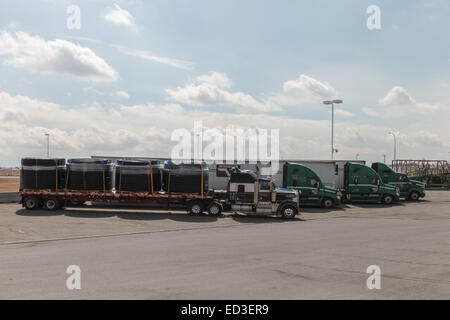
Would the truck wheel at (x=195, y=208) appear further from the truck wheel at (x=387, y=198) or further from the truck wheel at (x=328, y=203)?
the truck wheel at (x=387, y=198)

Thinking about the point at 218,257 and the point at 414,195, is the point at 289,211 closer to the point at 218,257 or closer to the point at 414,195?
the point at 218,257

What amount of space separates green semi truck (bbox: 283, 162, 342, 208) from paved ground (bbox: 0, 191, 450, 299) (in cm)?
646

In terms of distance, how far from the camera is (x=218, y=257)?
10.3 meters

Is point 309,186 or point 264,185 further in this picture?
point 309,186

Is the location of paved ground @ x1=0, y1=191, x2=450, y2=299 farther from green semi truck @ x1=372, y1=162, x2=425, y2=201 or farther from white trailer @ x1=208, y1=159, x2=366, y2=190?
green semi truck @ x1=372, y1=162, x2=425, y2=201

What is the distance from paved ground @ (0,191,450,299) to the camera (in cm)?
727

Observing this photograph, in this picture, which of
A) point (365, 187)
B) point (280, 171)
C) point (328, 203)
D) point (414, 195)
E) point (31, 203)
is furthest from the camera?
point (414, 195)

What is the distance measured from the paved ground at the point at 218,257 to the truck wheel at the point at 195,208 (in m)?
1.21

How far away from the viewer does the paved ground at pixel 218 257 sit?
23.9 feet

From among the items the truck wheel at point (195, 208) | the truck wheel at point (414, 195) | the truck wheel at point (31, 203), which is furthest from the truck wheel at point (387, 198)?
the truck wheel at point (31, 203)

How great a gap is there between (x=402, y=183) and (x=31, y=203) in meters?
27.1

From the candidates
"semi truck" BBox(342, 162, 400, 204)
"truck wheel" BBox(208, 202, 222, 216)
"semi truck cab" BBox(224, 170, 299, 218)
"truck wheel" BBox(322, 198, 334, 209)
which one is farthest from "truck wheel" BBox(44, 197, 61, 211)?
"semi truck" BBox(342, 162, 400, 204)

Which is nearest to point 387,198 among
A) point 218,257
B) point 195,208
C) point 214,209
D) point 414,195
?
point 414,195
